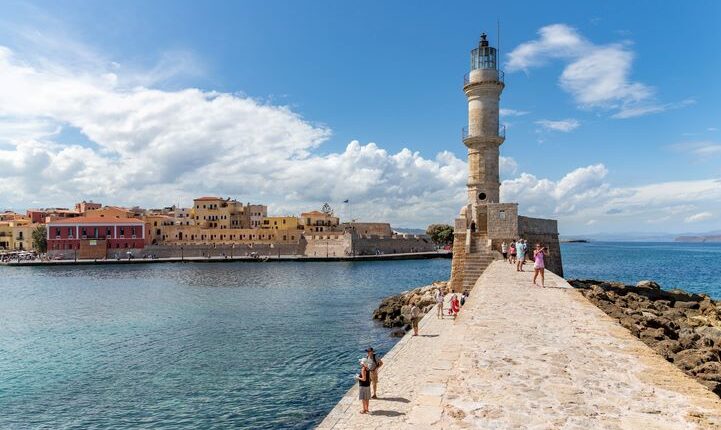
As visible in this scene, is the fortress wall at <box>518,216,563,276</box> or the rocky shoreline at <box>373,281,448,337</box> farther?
the fortress wall at <box>518,216,563,276</box>

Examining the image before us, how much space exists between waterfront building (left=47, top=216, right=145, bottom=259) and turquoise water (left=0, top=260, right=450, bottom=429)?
44745 mm

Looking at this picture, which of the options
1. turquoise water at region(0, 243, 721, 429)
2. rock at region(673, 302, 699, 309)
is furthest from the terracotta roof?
rock at region(673, 302, 699, 309)

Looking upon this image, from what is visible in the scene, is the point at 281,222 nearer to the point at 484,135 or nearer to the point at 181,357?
the point at 484,135

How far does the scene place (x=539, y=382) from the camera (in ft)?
21.2

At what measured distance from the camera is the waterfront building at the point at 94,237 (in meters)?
78.4

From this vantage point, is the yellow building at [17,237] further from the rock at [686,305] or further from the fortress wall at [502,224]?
the rock at [686,305]

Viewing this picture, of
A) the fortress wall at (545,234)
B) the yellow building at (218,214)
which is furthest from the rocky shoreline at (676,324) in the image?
the yellow building at (218,214)

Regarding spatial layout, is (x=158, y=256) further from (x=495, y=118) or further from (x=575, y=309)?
(x=575, y=309)

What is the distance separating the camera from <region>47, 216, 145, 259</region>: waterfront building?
78375 millimetres

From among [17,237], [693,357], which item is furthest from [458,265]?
[17,237]

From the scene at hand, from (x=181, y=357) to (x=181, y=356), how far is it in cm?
15

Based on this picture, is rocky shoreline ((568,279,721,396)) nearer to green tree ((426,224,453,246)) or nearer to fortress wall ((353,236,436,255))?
fortress wall ((353,236,436,255))

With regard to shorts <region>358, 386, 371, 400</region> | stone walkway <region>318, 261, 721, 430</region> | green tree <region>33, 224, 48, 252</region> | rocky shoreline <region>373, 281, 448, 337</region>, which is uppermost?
green tree <region>33, 224, 48, 252</region>

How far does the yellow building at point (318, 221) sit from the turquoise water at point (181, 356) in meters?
57.6
